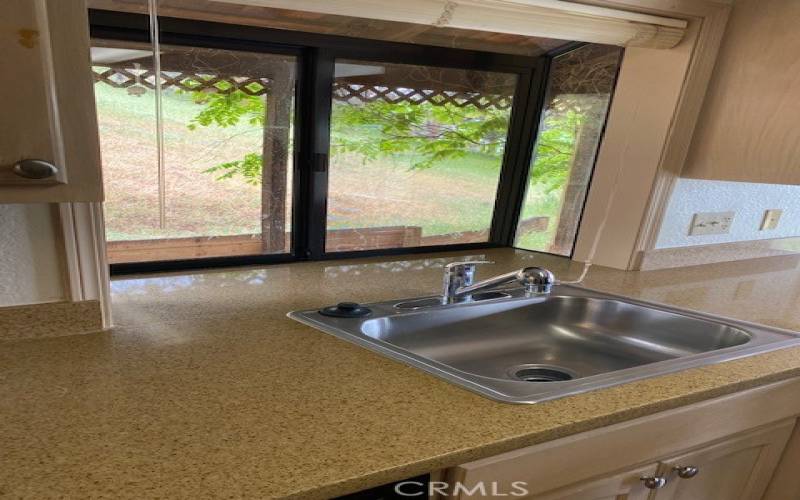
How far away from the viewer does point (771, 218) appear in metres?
2.02

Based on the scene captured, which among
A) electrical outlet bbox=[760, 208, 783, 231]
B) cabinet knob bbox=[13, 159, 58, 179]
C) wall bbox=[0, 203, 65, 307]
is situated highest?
cabinet knob bbox=[13, 159, 58, 179]

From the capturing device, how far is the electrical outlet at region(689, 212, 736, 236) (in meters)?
1.82

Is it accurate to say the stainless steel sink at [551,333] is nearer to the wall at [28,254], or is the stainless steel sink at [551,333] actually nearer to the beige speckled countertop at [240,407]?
the beige speckled countertop at [240,407]

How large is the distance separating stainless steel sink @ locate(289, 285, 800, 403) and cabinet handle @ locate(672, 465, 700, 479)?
0.76 feet

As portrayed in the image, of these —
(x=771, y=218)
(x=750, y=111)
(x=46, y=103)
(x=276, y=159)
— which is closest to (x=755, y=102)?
(x=750, y=111)

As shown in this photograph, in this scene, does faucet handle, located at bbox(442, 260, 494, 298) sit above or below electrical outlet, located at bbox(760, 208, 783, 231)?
below

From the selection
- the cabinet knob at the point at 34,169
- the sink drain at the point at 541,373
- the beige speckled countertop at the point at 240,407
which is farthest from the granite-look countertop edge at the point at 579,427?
the cabinet knob at the point at 34,169

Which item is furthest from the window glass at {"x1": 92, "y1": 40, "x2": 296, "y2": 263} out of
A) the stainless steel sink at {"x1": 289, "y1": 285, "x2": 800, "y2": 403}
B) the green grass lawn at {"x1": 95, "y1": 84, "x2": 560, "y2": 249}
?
the stainless steel sink at {"x1": 289, "y1": 285, "x2": 800, "y2": 403}

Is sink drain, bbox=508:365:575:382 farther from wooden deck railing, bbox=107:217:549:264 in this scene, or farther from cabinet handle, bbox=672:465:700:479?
wooden deck railing, bbox=107:217:549:264

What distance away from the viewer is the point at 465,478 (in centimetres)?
73

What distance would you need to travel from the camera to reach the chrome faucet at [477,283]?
51.0 inches

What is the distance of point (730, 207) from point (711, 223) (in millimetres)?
112

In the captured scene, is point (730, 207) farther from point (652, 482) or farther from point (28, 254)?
point (28, 254)

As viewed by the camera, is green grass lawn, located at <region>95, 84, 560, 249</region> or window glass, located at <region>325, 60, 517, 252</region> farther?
window glass, located at <region>325, 60, 517, 252</region>
